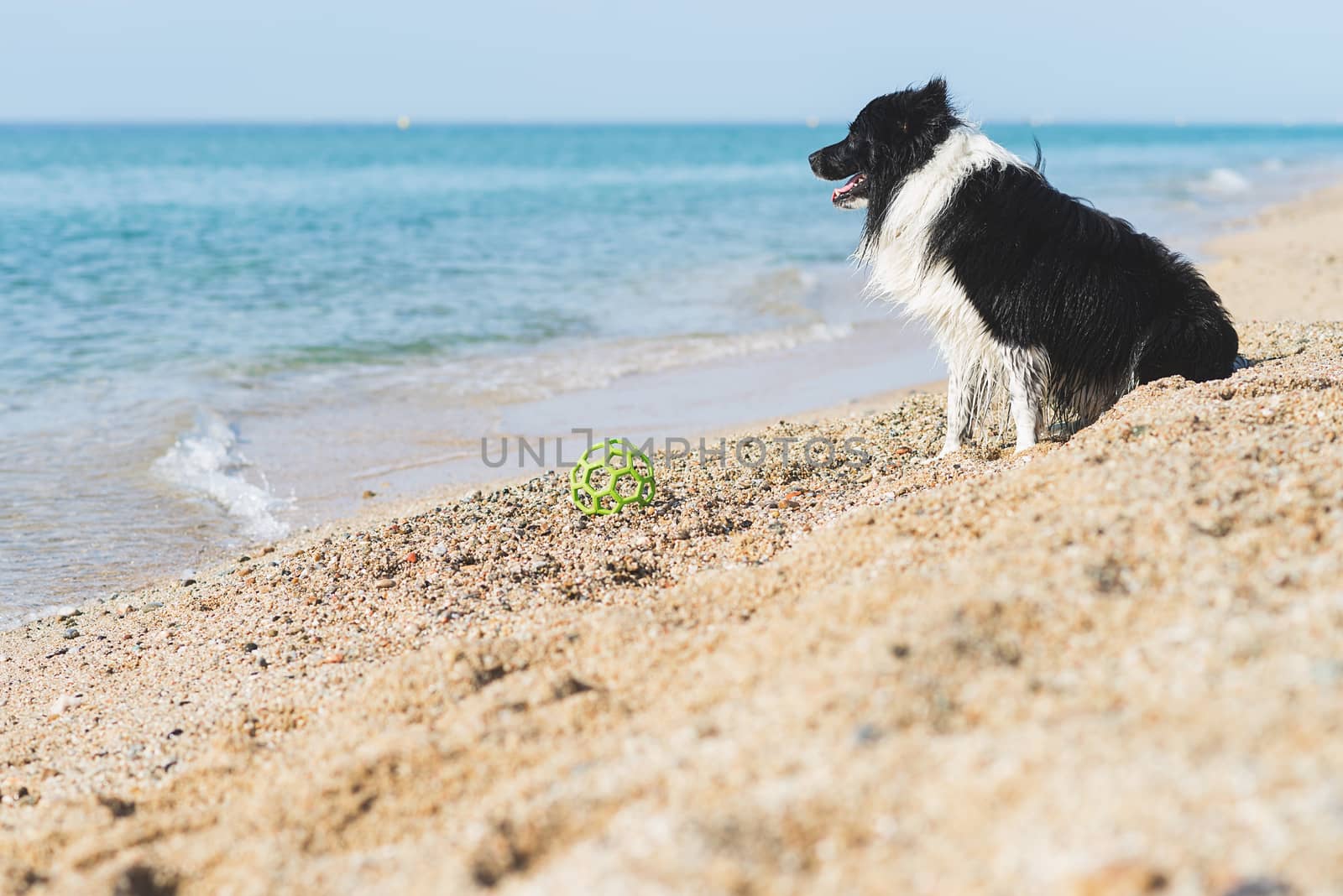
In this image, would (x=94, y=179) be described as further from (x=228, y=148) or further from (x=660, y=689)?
(x=660, y=689)

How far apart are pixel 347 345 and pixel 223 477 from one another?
3947 mm

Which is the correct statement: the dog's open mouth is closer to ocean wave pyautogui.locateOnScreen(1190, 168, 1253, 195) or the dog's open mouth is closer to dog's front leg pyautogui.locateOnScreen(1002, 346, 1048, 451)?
→ dog's front leg pyautogui.locateOnScreen(1002, 346, 1048, 451)

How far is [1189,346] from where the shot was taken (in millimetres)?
4664

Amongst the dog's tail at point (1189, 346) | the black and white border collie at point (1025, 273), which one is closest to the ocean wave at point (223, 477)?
the black and white border collie at point (1025, 273)

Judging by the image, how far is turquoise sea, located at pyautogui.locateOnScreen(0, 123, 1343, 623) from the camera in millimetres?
6500

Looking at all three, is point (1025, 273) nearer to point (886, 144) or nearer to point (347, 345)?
point (886, 144)

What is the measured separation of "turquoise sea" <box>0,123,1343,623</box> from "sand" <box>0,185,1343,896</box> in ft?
Answer: 6.97

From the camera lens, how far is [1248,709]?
6.31 feet

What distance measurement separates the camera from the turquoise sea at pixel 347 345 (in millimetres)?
6500

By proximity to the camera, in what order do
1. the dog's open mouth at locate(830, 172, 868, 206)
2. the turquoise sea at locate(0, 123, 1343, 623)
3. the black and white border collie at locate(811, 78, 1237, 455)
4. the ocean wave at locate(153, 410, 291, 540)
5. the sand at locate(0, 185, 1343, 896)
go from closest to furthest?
the sand at locate(0, 185, 1343, 896) < the black and white border collie at locate(811, 78, 1237, 455) < the dog's open mouth at locate(830, 172, 868, 206) < the ocean wave at locate(153, 410, 291, 540) < the turquoise sea at locate(0, 123, 1343, 623)

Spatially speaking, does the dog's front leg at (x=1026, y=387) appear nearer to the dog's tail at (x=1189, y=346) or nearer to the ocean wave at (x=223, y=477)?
the dog's tail at (x=1189, y=346)

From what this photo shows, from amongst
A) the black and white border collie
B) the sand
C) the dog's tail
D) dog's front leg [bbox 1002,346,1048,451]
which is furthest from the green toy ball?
the dog's tail

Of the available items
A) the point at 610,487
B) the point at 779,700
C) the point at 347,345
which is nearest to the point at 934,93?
the point at 610,487

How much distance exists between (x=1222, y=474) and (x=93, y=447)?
283 inches
